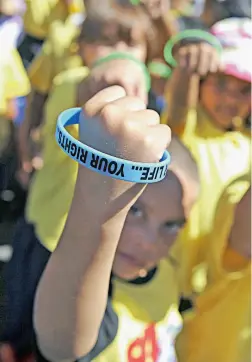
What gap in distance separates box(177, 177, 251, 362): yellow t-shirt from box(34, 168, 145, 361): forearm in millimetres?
169

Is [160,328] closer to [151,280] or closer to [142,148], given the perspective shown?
[151,280]

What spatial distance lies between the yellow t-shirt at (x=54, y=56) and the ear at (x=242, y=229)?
448 millimetres

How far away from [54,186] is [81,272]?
0.12 metres

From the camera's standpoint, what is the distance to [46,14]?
992 mm

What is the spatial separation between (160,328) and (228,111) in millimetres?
357

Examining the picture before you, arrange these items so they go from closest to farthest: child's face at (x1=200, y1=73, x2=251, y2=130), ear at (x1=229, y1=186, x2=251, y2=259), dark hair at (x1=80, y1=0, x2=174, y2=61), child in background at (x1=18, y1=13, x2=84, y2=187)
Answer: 1. ear at (x1=229, y1=186, x2=251, y2=259)
2. dark hair at (x1=80, y1=0, x2=174, y2=61)
3. child's face at (x1=200, y1=73, x2=251, y2=130)
4. child in background at (x1=18, y1=13, x2=84, y2=187)

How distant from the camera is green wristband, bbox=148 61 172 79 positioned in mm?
531

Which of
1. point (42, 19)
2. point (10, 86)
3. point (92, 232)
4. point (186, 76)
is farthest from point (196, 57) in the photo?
point (42, 19)

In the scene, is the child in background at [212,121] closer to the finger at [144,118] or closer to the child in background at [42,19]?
the finger at [144,118]

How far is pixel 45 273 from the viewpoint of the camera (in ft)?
1.00

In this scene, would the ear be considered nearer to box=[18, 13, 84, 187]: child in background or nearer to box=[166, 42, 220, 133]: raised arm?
box=[166, 42, 220, 133]: raised arm

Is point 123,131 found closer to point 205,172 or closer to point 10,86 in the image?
point 205,172

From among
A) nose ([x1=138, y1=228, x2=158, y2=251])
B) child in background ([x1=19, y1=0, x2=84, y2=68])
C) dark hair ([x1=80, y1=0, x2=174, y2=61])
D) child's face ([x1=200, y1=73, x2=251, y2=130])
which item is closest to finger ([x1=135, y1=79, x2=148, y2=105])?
nose ([x1=138, y1=228, x2=158, y2=251])

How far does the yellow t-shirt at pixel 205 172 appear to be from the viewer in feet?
1.70
